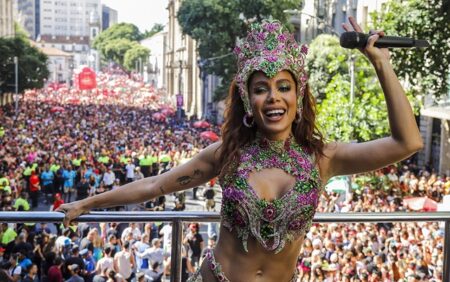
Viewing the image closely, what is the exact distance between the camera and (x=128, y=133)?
4612cm

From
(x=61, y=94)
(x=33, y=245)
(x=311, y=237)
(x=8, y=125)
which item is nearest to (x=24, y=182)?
(x=33, y=245)

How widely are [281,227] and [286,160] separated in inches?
11.1

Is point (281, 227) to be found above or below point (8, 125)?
above

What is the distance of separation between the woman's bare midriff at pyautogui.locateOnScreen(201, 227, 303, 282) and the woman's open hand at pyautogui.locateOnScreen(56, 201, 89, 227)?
2.23ft

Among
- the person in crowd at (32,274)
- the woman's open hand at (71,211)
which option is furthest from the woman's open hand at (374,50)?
the person in crowd at (32,274)

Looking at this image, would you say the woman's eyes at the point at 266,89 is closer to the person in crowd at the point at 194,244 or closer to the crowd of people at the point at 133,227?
the crowd of people at the point at 133,227

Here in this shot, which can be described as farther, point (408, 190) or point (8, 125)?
point (8, 125)

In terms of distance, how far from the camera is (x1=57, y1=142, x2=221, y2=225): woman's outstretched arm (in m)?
3.50

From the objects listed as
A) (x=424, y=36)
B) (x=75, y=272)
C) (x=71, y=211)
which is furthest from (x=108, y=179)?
(x=71, y=211)

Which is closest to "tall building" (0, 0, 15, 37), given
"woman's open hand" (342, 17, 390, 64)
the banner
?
the banner

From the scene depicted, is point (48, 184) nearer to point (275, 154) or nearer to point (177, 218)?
point (177, 218)

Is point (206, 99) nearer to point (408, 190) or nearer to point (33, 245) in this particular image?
point (408, 190)

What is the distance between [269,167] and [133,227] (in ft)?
13.5

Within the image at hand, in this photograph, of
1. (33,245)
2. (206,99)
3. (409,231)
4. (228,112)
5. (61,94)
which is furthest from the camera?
(61,94)
